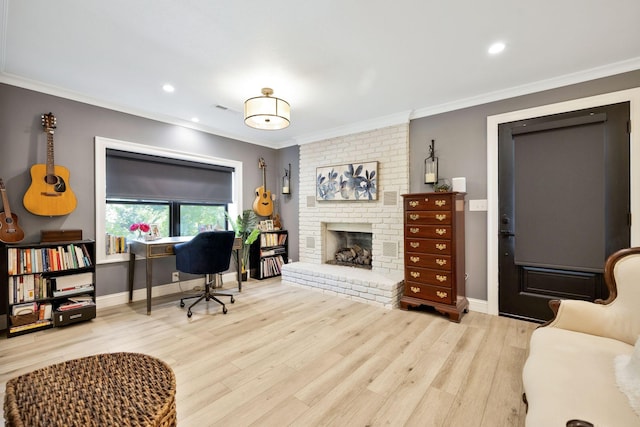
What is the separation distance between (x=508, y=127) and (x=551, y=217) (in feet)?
3.28

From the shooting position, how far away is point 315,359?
6.93 feet

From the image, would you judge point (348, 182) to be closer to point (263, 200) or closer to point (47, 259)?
point (263, 200)

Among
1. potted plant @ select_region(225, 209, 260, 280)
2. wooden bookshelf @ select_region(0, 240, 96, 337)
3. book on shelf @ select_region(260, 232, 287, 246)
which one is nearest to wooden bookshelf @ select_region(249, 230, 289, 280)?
book on shelf @ select_region(260, 232, 287, 246)

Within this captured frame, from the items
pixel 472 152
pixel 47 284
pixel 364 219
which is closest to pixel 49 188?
pixel 47 284

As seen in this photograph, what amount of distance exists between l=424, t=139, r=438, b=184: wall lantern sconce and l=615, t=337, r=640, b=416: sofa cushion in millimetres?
2372

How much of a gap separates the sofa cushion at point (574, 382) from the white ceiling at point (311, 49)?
200 cm

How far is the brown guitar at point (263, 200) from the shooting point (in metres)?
4.75

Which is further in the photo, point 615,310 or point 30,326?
point 30,326

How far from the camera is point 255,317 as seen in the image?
2.94 metres

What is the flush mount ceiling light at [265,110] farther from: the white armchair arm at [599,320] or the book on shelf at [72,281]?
the white armchair arm at [599,320]

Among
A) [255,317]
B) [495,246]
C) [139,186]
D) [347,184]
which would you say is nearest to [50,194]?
[139,186]

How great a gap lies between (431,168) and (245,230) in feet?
9.31

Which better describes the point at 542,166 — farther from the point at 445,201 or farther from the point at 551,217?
the point at 445,201

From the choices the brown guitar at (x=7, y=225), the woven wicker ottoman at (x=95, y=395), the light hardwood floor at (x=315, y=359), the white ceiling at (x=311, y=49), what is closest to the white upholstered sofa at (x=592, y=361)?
the light hardwood floor at (x=315, y=359)
